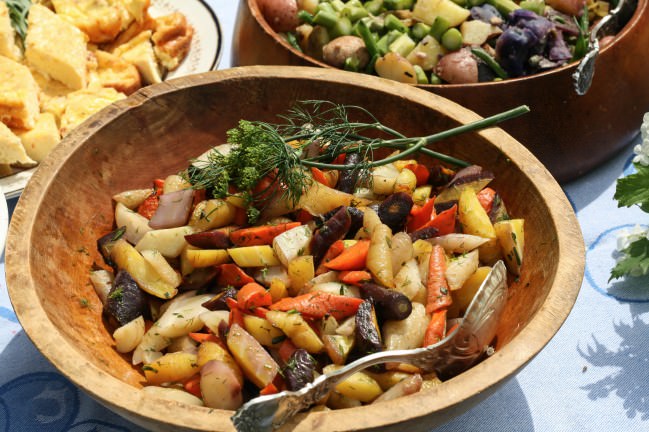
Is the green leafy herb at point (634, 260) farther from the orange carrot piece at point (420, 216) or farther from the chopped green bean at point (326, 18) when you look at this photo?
the chopped green bean at point (326, 18)

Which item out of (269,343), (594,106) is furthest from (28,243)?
(594,106)

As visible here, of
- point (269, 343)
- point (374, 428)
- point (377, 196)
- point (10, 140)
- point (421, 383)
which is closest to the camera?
point (374, 428)

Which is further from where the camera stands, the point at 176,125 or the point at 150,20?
the point at 150,20

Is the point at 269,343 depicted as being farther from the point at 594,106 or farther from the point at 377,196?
the point at 594,106

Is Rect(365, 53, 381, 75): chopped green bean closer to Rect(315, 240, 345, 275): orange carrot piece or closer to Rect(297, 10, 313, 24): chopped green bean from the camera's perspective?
Rect(297, 10, 313, 24): chopped green bean

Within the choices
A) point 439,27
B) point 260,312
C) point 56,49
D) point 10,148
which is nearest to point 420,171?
point 260,312

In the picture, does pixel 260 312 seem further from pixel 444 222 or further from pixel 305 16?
pixel 305 16

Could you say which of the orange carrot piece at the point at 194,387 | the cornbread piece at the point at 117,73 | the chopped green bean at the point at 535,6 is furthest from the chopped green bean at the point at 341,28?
the orange carrot piece at the point at 194,387
